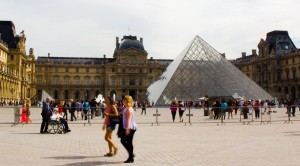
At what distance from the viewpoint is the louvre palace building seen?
71125mm

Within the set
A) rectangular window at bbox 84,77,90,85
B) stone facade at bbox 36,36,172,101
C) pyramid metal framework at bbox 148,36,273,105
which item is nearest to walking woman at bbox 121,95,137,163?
pyramid metal framework at bbox 148,36,273,105

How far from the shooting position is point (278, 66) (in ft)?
246

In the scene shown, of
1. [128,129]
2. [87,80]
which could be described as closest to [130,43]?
[87,80]

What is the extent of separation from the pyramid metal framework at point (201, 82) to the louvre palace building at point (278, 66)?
37.2 m

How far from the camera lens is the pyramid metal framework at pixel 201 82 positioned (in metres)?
34.0

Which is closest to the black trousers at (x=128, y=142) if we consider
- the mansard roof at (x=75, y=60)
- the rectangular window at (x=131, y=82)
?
the rectangular window at (x=131, y=82)

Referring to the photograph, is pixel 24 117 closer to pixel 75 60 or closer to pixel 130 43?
pixel 130 43

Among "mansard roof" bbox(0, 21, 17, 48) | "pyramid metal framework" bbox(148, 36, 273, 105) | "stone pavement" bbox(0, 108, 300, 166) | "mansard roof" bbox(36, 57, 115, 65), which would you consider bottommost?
"stone pavement" bbox(0, 108, 300, 166)

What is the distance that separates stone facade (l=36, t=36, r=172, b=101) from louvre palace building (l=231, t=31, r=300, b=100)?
2183cm

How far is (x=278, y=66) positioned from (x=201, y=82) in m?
44.7

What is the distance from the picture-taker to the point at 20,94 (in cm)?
6731

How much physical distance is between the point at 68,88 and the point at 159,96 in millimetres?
59101

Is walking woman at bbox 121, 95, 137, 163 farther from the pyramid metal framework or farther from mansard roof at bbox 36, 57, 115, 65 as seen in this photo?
mansard roof at bbox 36, 57, 115, 65

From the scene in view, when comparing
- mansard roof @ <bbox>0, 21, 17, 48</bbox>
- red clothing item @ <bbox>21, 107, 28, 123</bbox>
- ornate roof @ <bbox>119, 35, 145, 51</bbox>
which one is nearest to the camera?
red clothing item @ <bbox>21, 107, 28, 123</bbox>
